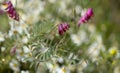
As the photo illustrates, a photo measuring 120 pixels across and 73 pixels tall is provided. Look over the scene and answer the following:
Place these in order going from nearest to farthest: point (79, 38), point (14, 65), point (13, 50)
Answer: point (13, 50), point (14, 65), point (79, 38)

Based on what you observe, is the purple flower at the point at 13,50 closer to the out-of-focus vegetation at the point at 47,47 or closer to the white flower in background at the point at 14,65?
the out-of-focus vegetation at the point at 47,47

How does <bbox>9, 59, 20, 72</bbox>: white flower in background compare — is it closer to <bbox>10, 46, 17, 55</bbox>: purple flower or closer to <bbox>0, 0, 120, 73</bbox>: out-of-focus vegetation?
<bbox>0, 0, 120, 73</bbox>: out-of-focus vegetation

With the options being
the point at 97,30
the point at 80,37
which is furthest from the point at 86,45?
the point at 97,30

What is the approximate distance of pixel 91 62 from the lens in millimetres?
2113

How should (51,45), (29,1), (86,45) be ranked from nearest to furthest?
(51,45) → (86,45) → (29,1)

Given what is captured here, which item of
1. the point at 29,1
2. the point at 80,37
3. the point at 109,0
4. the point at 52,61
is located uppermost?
the point at 109,0

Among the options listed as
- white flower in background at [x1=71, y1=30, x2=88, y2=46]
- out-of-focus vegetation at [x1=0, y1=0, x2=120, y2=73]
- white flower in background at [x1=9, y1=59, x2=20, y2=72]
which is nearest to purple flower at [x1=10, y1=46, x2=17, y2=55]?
out-of-focus vegetation at [x1=0, y1=0, x2=120, y2=73]

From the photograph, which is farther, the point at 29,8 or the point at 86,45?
the point at 29,8

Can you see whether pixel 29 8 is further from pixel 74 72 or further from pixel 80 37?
pixel 74 72

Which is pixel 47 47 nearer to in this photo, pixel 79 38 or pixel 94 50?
pixel 94 50

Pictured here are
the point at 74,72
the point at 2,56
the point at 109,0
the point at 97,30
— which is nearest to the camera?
the point at 2,56

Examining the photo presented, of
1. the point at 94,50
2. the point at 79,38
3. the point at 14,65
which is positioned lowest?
the point at 14,65

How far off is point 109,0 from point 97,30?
25.4 inches

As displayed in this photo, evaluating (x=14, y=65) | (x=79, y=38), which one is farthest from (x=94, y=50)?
(x=14, y=65)
